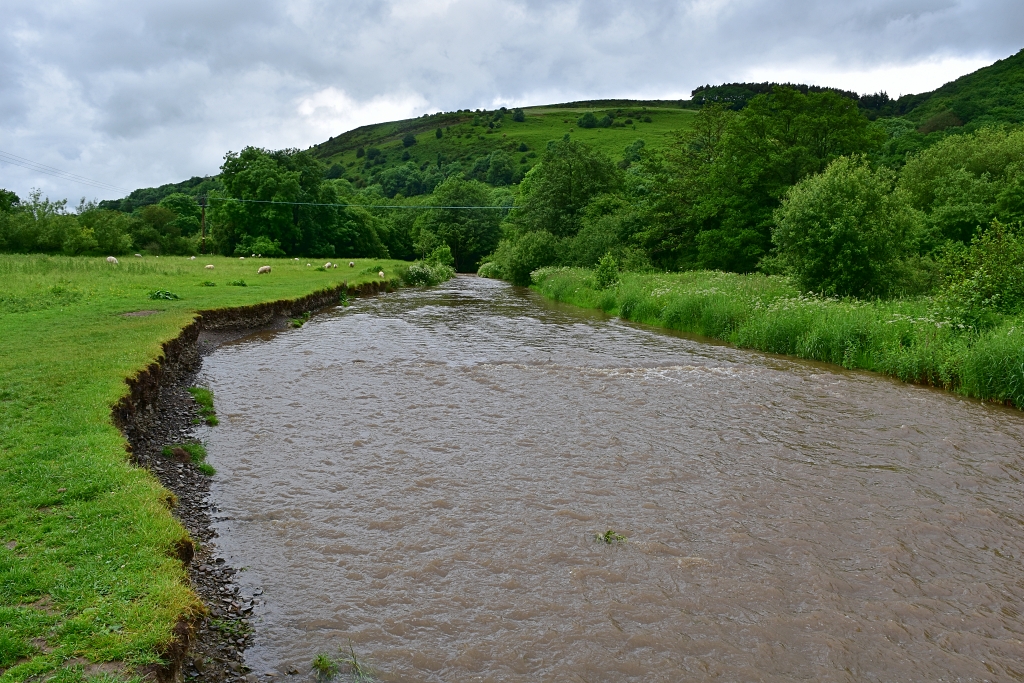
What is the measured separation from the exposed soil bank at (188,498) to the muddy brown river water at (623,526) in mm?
207

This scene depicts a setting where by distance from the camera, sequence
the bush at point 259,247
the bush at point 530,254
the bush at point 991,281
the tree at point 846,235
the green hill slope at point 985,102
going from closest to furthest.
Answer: the bush at point 991,281 < the tree at point 846,235 < the bush at point 530,254 < the green hill slope at point 985,102 < the bush at point 259,247

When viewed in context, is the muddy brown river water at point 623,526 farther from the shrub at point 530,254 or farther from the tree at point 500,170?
the tree at point 500,170

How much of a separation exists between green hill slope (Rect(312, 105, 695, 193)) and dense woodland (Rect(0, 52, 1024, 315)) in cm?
5526

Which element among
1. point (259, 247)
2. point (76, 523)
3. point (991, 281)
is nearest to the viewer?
point (76, 523)

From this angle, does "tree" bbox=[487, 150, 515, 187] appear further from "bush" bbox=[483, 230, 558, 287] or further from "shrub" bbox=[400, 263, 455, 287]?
"shrub" bbox=[400, 263, 455, 287]

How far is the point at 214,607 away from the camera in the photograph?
5559mm

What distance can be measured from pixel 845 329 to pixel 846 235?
245 inches

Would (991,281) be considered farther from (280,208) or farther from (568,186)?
(280,208)

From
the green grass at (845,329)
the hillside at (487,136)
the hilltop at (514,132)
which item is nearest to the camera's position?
the green grass at (845,329)

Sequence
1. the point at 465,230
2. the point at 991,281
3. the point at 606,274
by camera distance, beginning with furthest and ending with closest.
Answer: the point at 465,230 → the point at 606,274 → the point at 991,281

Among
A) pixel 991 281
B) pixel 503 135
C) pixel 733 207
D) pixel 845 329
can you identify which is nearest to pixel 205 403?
pixel 845 329

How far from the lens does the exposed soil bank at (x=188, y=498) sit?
4723mm

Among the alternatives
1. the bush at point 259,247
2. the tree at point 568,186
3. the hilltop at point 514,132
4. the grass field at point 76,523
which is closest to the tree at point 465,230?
the bush at point 259,247

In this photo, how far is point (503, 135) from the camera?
6309 inches
